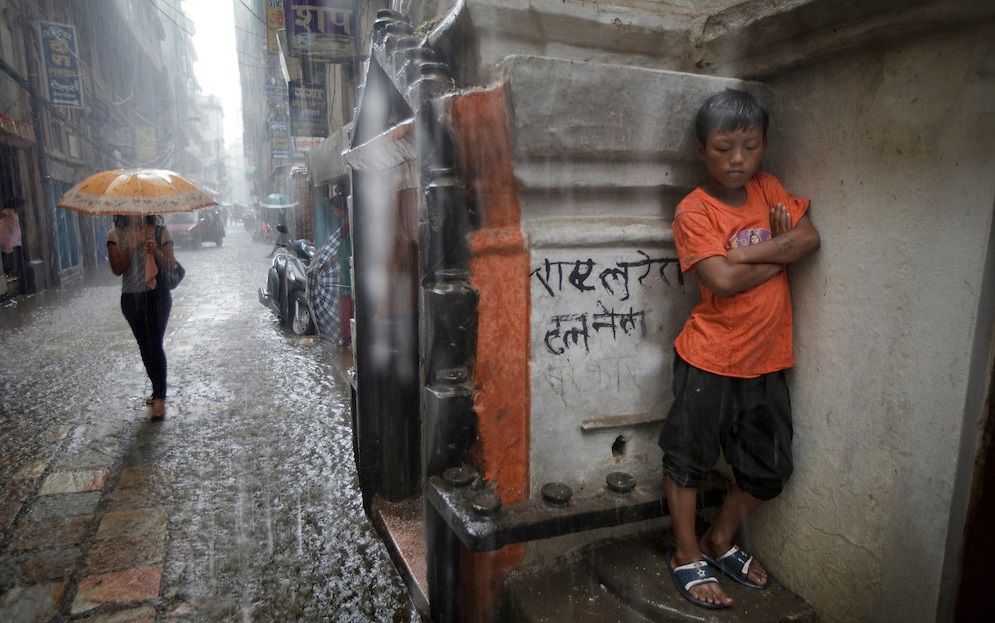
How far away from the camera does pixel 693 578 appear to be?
2.14m

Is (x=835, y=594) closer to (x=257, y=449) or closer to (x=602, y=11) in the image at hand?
(x=602, y=11)

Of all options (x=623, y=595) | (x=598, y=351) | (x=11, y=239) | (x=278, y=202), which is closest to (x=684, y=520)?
(x=623, y=595)

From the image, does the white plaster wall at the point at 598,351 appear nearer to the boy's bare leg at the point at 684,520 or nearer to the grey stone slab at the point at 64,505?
the boy's bare leg at the point at 684,520

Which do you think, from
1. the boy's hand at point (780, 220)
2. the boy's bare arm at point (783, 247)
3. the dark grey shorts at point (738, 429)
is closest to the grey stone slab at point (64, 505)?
the dark grey shorts at point (738, 429)

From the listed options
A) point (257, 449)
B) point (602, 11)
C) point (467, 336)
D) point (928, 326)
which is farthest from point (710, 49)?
point (257, 449)

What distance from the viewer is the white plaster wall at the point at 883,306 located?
1.66m

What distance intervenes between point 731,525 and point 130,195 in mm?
4832

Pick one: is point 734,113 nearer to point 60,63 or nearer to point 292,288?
point 292,288

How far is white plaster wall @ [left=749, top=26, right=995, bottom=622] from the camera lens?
1.66 m

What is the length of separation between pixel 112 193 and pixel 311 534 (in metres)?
3.20

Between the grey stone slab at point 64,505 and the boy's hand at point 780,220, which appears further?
the grey stone slab at point 64,505

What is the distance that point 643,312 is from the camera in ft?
7.93

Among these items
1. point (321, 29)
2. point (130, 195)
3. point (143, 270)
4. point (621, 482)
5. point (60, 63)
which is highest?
point (60, 63)

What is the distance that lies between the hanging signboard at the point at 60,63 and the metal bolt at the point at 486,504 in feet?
54.5
